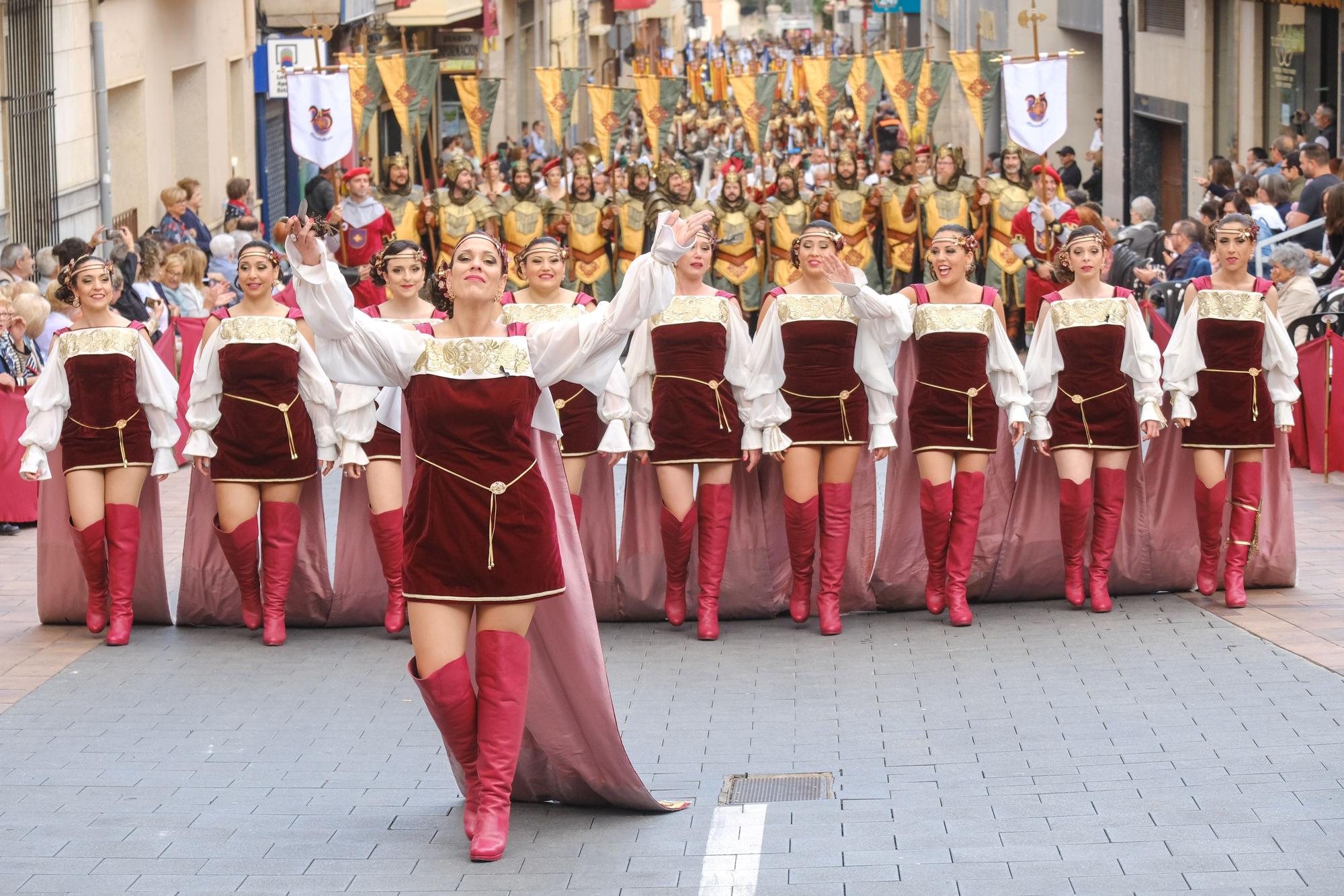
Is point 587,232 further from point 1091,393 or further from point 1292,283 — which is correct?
point 1091,393

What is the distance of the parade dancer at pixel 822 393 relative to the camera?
865 cm

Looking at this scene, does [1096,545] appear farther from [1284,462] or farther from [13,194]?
[13,194]

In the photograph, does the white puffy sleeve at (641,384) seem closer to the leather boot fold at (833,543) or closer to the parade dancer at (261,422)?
the leather boot fold at (833,543)

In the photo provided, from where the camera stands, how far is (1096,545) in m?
8.98

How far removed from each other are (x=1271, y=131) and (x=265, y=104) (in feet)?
44.0

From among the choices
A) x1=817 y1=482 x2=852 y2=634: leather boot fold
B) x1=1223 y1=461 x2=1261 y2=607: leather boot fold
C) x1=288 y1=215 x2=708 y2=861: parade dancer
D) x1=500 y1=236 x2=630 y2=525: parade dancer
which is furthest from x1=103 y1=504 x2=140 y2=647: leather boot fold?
x1=1223 y1=461 x2=1261 y2=607: leather boot fold

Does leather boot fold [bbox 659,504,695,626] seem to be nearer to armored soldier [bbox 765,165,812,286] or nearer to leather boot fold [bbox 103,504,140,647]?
leather boot fold [bbox 103,504,140,647]

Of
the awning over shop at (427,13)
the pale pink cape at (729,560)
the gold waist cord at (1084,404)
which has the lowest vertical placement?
the pale pink cape at (729,560)

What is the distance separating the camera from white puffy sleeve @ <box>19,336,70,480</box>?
27.7 ft

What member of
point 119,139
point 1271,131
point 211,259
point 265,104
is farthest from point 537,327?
point 265,104

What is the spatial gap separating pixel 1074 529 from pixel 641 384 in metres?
2.10

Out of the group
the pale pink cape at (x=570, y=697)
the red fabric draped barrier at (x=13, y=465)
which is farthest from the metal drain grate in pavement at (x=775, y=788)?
the red fabric draped barrier at (x=13, y=465)

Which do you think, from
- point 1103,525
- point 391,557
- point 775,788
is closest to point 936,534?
point 1103,525

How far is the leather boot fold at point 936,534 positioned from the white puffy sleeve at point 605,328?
10.3 feet
